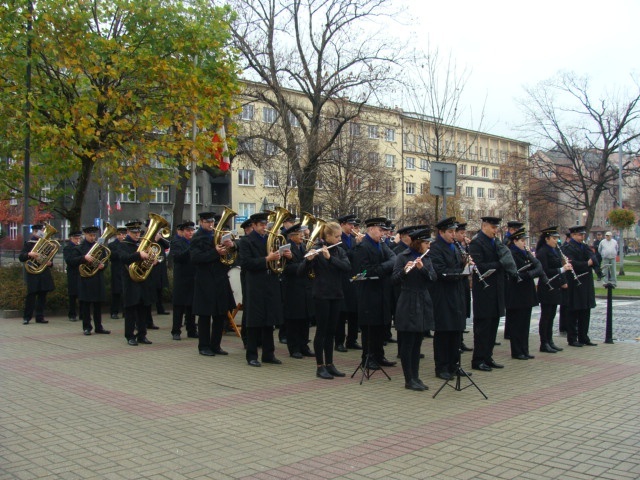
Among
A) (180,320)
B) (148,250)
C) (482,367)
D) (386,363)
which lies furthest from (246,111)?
(482,367)

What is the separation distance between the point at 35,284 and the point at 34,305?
73 centimetres

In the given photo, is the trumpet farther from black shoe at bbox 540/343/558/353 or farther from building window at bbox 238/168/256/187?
building window at bbox 238/168/256/187

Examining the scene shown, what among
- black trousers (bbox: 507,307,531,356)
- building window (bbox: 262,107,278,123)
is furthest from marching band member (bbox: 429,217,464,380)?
building window (bbox: 262,107,278,123)

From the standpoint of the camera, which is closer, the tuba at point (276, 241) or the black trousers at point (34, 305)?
the tuba at point (276, 241)

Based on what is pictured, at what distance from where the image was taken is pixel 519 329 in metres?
11.2

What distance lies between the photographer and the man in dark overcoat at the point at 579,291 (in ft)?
40.9

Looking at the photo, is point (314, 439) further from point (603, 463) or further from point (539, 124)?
point (539, 124)

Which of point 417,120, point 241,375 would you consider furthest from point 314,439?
point 417,120

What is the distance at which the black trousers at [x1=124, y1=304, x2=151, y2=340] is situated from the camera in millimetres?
12095

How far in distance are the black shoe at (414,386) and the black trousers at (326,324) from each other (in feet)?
4.05

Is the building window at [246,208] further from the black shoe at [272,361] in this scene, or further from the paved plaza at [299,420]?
the black shoe at [272,361]

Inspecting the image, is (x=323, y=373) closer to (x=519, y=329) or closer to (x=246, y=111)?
(x=519, y=329)

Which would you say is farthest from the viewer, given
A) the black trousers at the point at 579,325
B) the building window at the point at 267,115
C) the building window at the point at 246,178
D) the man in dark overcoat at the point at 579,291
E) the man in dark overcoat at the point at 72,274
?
the building window at the point at 246,178

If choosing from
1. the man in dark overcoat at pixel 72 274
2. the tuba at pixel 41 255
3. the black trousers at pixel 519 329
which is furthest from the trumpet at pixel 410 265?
the tuba at pixel 41 255
